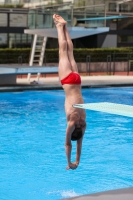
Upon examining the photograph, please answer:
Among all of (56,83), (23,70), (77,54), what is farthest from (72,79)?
(77,54)

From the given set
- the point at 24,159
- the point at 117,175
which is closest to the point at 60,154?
the point at 24,159

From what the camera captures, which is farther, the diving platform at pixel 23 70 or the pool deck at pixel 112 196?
the diving platform at pixel 23 70

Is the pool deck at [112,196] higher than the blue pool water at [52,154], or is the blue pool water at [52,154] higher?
the pool deck at [112,196]

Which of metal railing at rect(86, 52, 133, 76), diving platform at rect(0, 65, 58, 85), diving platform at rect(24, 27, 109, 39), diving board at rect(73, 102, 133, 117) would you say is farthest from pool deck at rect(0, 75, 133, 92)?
diving board at rect(73, 102, 133, 117)

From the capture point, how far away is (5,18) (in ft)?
112

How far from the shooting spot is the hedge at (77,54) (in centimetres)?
3195

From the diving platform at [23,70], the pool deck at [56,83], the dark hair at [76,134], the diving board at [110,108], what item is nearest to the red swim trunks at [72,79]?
the diving board at [110,108]

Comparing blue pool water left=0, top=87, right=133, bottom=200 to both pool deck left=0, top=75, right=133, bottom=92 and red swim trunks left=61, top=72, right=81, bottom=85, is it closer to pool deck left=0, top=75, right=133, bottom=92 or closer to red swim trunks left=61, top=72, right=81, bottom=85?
red swim trunks left=61, top=72, right=81, bottom=85

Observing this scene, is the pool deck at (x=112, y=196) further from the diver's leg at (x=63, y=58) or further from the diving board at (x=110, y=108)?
the diver's leg at (x=63, y=58)

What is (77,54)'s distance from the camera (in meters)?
33.2

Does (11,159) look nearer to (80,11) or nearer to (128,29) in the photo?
(80,11)

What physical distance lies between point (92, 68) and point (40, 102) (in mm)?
12485

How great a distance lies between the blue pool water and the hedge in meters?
11.4

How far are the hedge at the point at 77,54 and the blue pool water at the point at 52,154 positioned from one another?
37.4ft
